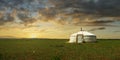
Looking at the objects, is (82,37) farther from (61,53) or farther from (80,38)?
(61,53)

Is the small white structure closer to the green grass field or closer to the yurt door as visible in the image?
the yurt door

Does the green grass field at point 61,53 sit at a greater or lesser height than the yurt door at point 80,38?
lesser

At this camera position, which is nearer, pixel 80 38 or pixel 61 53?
pixel 61 53

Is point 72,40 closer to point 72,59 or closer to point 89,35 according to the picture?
point 89,35

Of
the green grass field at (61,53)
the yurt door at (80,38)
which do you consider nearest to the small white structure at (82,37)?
the yurt door at (80,38)

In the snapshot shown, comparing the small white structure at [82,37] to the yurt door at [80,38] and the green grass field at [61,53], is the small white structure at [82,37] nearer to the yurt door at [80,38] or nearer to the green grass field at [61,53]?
the yurt door at [80,38]

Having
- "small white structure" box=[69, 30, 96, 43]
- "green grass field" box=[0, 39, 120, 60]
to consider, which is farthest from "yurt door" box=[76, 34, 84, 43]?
"green grass field" box=[0, 39, 120, 60]

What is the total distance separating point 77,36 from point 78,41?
114cm

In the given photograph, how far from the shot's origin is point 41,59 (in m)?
19.3

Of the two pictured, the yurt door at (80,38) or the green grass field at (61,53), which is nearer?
the green grass field at (61,53)

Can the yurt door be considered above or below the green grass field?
above

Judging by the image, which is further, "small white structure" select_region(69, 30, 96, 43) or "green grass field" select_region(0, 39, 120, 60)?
"small white structure" select_region(69, 30, 96, 43)

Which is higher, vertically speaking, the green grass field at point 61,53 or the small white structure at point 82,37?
the small white structure at point 82,37

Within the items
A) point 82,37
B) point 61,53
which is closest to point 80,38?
point 82,37
